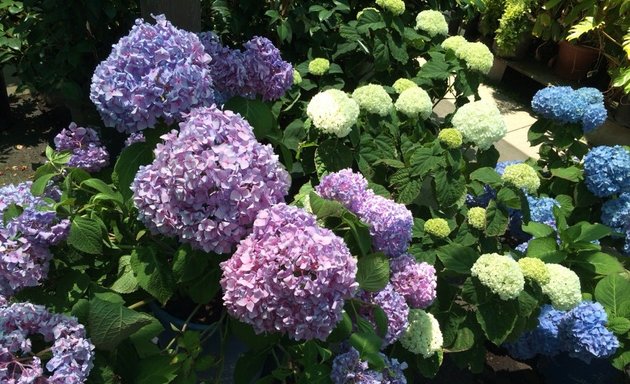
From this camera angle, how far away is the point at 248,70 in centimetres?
170

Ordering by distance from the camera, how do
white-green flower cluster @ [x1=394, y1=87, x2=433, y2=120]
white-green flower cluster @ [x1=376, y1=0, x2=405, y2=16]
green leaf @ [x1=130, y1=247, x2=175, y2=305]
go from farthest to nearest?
white-green flower cluster @ [x1=376, y1=0, x2=405, y2=16] < white-green flower cluster @ [x1=394, y1=87, x2=433, y2=120] < green leaf @ [x1=130, y1=247, x2=175, y2=305]

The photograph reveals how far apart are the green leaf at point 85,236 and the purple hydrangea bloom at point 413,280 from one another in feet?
2.48

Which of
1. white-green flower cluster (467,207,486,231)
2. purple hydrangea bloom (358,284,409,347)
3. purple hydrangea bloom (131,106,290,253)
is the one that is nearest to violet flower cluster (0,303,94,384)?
purple hydrangea bloom (131,106,290,253)

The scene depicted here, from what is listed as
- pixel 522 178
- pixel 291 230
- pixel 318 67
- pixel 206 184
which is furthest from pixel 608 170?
pixel 206 184

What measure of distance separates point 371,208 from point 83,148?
0.84 m

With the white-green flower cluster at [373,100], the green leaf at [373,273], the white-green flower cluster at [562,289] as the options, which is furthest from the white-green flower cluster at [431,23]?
the green leaf at [373,273]

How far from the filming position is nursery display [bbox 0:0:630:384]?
1.15m

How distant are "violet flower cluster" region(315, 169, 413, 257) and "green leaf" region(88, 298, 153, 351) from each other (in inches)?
20.9

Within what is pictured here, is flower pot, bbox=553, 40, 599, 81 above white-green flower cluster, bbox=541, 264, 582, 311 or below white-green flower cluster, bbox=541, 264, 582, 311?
below

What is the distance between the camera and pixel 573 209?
2.34 meters

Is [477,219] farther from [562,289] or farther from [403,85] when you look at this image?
[403,85]

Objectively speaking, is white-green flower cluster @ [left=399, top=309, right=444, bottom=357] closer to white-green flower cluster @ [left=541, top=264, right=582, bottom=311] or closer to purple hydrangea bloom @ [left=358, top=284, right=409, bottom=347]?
purple hydrangea bloom @ [left=358, top=284, right=409, bottom=347]

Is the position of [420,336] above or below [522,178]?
below

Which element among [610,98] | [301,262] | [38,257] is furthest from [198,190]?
[610,98]
